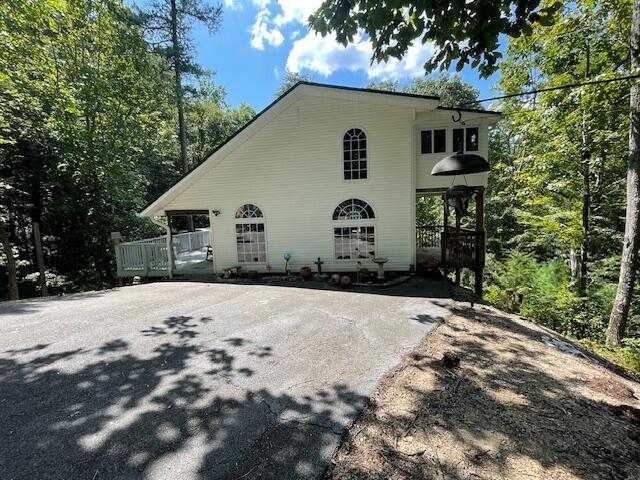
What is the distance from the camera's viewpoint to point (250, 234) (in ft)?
34.3

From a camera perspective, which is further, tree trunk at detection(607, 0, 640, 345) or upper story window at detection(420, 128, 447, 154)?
upper story window at detection(420, 128, 447, 154)

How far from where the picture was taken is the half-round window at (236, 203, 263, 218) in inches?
407

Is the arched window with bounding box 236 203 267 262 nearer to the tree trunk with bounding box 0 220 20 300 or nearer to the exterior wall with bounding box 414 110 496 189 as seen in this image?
the exterior wall with bounding box 414 110 496 189

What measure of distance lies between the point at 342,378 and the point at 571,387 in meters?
2.90

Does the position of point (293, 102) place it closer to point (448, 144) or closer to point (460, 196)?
point (448, 144)

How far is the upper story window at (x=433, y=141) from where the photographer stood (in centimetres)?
939

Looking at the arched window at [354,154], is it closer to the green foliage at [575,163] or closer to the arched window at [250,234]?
the arched window at [250,234]

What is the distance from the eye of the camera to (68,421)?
286 centimetres

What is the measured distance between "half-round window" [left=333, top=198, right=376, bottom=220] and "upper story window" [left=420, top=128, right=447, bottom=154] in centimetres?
263

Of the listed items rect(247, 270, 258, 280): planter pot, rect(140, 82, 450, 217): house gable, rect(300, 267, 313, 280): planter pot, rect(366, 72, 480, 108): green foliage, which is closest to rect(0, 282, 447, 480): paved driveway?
rect(300, 267, 313, 280): planter pot

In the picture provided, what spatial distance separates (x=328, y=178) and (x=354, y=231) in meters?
2.01

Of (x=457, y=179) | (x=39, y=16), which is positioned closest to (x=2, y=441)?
(x=457, y=179)

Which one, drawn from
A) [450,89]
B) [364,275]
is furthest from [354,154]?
[450,89]

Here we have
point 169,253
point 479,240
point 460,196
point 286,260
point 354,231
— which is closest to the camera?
point 460,196
